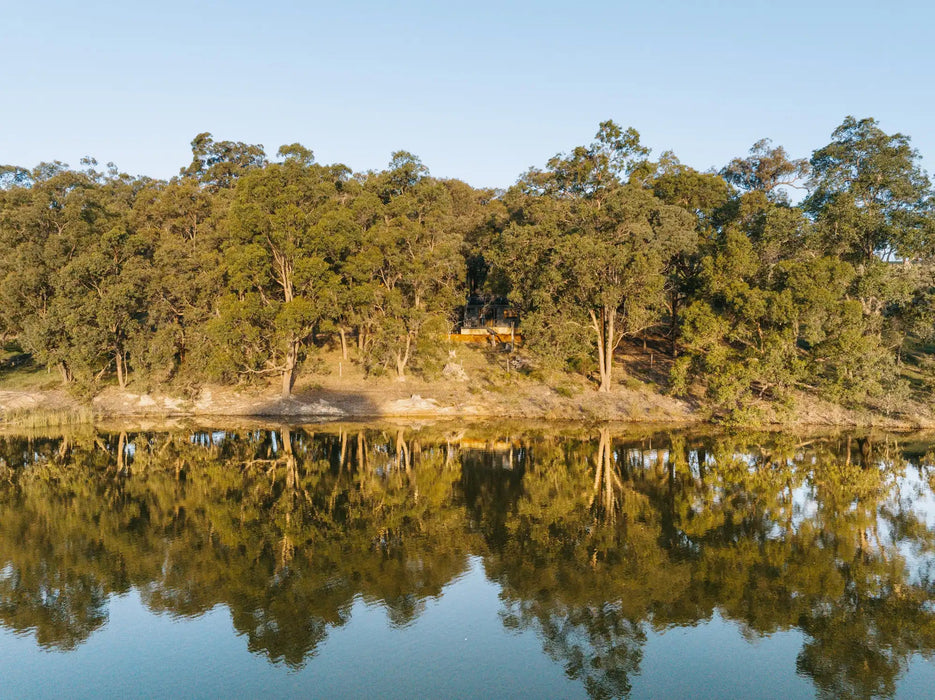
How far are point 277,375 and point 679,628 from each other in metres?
41.5

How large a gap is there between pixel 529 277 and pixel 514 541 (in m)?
29.2

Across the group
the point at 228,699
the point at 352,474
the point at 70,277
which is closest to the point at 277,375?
the point at 70,277

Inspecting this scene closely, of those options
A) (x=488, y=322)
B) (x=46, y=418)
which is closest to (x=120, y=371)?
(x=46, y=418)

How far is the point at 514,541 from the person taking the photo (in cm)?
2152

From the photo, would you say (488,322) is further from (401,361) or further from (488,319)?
(401,361)

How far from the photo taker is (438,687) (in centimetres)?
1299

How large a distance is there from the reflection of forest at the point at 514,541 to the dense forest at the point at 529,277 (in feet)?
31.8

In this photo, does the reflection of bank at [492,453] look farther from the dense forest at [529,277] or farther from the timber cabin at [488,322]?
the timber cabin at [488,322]

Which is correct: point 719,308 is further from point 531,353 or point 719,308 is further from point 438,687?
point 438,687

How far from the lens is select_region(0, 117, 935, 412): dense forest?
141ft

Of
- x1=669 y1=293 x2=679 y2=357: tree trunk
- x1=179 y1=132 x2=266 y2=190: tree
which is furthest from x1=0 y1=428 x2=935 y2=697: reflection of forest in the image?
x1=179 y1=132 x2=266 y2=190: tree

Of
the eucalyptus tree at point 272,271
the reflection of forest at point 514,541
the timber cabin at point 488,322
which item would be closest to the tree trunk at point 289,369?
the eucalyptus tree at point 272,271

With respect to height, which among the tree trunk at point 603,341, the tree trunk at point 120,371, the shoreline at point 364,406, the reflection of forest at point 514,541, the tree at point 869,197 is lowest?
the reflection of forest at point 514,541

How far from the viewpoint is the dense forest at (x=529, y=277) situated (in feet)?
141
